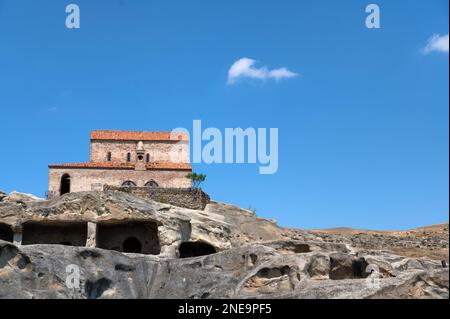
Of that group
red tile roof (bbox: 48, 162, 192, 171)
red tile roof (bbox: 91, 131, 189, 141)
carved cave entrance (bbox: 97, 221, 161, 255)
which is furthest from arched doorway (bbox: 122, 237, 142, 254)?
red tile roof (bbox: 91, 131, 189, 141)

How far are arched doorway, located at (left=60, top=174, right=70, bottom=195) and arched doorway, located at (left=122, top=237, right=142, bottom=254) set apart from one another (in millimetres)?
19680

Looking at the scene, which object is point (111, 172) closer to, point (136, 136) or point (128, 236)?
point (136, 136)

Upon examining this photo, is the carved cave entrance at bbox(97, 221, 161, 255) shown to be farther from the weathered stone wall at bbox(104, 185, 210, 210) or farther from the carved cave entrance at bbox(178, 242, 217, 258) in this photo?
the weathered stone wall at bbox(104, 185, 210, 210)

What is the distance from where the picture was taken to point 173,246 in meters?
28.1

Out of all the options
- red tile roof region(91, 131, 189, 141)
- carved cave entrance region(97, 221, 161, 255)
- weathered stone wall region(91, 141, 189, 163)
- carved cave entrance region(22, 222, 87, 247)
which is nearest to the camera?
carved cave entrance region(97, 221, 161, 255)

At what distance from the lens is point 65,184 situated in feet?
162

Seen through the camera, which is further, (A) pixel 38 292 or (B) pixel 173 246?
(B) pixel 173 246

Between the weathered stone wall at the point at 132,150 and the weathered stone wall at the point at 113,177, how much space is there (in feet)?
16.8

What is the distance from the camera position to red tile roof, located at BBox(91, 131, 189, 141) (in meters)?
54.1

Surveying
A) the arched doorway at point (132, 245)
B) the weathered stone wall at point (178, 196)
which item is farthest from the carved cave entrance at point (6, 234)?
the weathered stone wall at point (178, 196)
